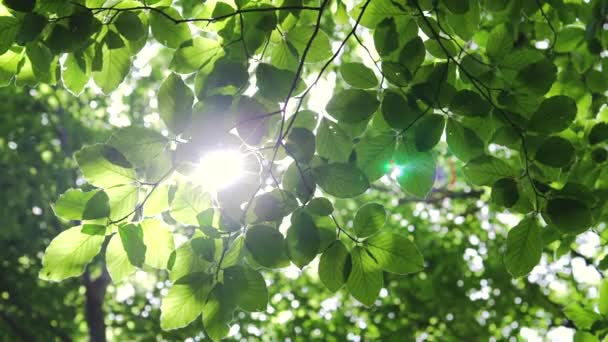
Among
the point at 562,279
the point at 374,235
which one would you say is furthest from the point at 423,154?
the point at 562,279

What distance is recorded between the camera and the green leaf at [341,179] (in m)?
1.44

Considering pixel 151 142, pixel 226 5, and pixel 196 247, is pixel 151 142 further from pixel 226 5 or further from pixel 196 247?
pixel 226 5

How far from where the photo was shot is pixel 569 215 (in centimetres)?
140

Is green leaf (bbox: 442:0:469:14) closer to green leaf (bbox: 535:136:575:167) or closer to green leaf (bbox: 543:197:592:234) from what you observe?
green leaf (bbox: 535:136:575:167)

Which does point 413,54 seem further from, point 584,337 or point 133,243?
point 584,337

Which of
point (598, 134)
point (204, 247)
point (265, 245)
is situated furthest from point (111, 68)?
point (598, 134)

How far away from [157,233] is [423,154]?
83 cm

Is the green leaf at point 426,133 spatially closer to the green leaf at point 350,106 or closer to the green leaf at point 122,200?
the green leaf at point 350,106

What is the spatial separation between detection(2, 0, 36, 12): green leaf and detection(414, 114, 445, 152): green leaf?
1.09 meters

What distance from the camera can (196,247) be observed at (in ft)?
4.66

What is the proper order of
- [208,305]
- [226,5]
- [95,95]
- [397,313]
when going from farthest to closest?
[95,95] → [397,313] → [226,5] → [208,305]

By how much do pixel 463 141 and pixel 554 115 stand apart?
0.87 ft

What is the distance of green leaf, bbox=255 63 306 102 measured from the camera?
4.81 feet

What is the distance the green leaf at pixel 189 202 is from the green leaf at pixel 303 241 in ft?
0.91
